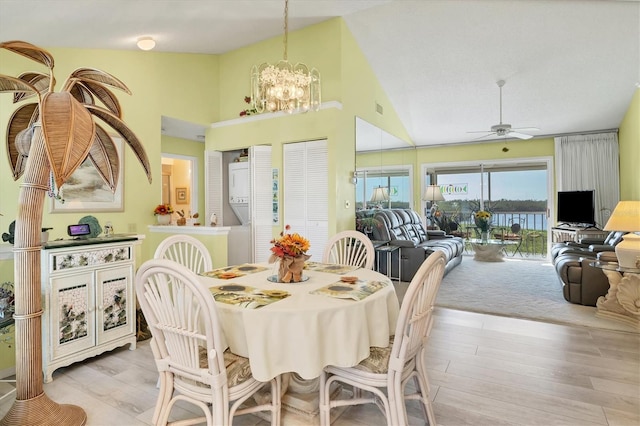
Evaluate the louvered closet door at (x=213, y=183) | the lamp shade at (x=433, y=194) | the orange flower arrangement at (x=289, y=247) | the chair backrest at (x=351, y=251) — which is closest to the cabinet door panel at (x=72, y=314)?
the orange flower arrangement at (x=289, y=247)

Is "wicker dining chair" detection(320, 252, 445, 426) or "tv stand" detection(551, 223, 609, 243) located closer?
"wicker dining chair" detection(320, 252, 445, 426)

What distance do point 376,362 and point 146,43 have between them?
411 cm

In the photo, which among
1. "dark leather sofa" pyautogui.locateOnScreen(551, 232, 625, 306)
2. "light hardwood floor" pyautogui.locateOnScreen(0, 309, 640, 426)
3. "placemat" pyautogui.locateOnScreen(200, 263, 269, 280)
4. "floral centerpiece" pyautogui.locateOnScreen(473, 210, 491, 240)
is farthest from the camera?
"floral centerpiece" pyautogui.locateOnScreen(473, 210, 491, 240)

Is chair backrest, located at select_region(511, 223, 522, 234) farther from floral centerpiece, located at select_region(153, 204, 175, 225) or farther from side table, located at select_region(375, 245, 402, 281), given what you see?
floral centerpiece, located at select_region(153, 204, 175, 225)

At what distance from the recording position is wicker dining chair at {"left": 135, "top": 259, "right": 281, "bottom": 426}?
1606mm

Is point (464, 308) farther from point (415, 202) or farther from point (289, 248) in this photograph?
point (415, 202)

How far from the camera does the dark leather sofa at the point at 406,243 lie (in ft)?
18.1

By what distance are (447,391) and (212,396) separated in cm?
156

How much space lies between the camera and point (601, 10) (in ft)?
13.2

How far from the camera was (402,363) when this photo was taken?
176 cm

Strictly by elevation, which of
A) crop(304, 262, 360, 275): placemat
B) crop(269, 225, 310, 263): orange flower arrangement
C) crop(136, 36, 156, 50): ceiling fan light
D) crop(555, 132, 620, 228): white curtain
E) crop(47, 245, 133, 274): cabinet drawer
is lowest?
crop(304, 262, 360, 275): placemat

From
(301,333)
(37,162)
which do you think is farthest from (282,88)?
(301,333)

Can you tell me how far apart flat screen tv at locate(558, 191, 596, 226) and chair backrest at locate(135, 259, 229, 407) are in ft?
23.9

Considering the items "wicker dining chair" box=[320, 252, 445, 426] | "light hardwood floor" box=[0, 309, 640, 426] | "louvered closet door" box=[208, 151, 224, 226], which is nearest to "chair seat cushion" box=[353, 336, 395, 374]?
"wicker dining chair" box=[320, 252, 445, 426]
